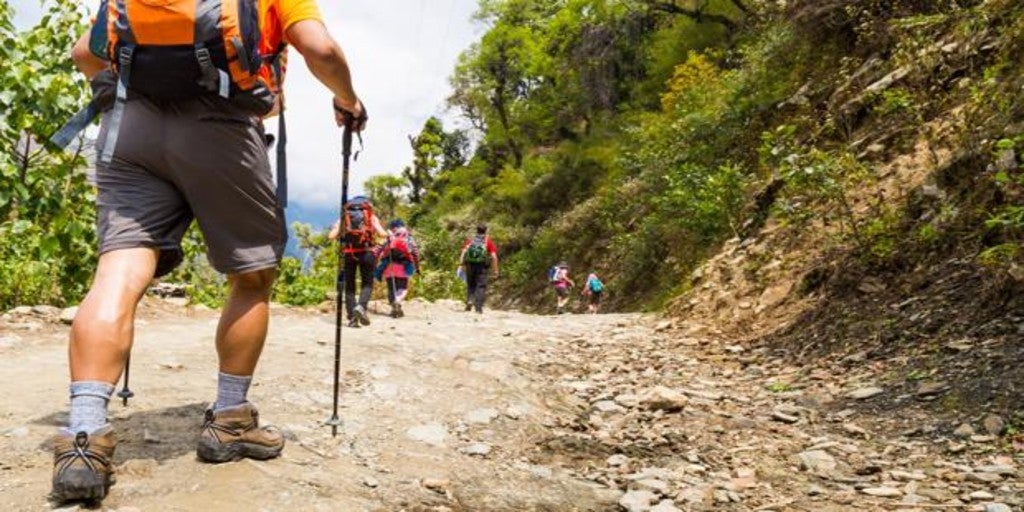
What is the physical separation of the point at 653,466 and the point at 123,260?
2790 mm

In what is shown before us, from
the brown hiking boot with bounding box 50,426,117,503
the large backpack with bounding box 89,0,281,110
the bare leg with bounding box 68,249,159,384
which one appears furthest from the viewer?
the large backpack with bounding box 89,0,281,110

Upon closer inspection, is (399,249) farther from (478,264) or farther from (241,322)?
(241,322)

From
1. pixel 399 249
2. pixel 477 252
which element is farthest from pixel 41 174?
pixel 477 252

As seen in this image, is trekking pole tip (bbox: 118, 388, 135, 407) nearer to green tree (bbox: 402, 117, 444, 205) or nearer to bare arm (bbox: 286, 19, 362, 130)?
bare arm (bbox: 286, 19, 362, 130)

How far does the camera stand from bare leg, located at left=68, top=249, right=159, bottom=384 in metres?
2.58

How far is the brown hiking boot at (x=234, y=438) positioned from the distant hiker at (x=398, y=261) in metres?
8.10

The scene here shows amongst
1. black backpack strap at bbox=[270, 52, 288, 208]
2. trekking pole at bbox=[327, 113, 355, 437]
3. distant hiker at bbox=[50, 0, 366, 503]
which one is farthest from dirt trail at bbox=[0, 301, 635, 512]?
black backpack strap at bbox=[270, 52, 288, 208]

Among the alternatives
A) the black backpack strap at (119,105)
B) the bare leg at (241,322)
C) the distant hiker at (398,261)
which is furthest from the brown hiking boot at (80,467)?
the distant hiker at (398,261)

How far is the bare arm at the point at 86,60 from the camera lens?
3154 mm

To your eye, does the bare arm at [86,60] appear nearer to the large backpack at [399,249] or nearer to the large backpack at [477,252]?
the large backpack at [399,249]

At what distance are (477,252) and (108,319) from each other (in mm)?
11198

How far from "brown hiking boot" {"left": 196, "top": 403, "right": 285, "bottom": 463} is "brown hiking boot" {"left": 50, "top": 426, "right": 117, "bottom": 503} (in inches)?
20.2

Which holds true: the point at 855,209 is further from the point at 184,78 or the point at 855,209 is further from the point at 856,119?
the point at 184,78

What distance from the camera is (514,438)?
4.42 m
